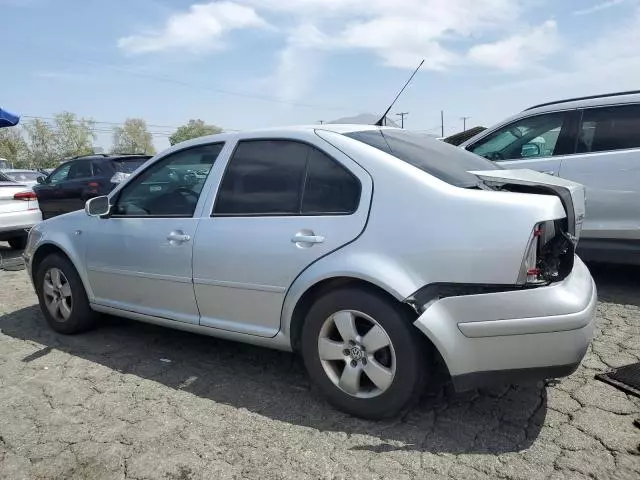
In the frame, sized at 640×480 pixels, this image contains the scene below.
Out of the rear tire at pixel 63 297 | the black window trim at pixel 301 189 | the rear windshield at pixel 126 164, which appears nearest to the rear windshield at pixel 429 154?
the black window trim at pixel 301 189

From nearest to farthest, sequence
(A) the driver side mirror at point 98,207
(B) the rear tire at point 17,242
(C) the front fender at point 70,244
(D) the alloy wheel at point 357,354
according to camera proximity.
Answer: (D) the alloy wheel at point 357,354 < (A) the driver side mirror at point 98,207 < (C) the front fender at point 70,244 < (B) the rear tire at point 17,242

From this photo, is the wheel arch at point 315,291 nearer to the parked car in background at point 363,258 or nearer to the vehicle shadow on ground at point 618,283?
the parked car in background at point 363,258

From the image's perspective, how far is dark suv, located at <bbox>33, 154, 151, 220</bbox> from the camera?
10.7 meters

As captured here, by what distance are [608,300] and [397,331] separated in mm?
3035

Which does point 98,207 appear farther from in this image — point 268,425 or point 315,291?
point 268,425

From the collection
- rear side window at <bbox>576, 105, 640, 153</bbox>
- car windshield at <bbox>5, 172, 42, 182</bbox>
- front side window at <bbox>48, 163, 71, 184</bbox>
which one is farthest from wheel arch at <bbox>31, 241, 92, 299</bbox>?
car windshield at <bbox>5, 172, 42, 182</bbox>

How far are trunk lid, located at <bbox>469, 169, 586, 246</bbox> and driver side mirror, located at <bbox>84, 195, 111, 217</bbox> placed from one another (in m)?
2.71

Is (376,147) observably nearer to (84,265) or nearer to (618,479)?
(618,479)

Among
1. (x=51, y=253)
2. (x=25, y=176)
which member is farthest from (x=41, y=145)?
(x=51, y=253)

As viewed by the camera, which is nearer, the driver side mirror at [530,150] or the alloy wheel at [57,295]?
the alloy wheel at [57,295]

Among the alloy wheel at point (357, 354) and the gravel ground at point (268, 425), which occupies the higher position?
the alloy wheel at point (357, 354)

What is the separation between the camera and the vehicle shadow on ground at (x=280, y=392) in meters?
2.61

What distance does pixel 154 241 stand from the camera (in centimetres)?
355

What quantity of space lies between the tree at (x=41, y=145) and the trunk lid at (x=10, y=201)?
74870 mm
